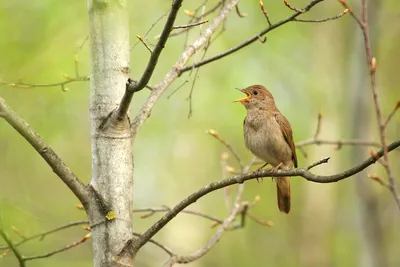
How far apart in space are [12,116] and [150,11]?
343 inches

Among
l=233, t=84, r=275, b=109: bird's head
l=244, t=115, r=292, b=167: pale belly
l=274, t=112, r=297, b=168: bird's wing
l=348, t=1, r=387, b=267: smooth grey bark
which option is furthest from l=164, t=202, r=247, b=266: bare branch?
l=348, t=1, r=387, b=267: smooth grey bark

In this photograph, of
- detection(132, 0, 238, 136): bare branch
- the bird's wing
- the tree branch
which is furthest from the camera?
the bird's wing

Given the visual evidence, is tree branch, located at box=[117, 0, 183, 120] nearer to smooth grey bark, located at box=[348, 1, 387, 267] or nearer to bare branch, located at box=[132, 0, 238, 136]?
bare branch, located at box=[132, 0, 238, 136]

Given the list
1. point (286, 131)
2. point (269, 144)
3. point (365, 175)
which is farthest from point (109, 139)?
point (365, 175)

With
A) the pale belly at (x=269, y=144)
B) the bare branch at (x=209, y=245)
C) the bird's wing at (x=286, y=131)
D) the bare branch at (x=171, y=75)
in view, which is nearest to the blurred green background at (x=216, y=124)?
the bird's wing at (x=286, y=131)

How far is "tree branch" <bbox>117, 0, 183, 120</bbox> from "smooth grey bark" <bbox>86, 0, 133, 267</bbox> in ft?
0.50

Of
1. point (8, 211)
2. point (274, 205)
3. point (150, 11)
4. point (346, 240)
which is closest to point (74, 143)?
point (150, 11)

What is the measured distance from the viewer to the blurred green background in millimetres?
8484

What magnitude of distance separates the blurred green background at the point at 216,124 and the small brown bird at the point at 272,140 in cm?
292

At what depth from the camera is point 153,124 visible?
42.8ft

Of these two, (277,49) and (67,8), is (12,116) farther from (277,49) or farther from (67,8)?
(277,49)

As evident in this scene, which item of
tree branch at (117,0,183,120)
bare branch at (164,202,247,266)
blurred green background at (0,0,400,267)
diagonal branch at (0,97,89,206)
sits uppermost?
blurred green background at (0,0,400,267)

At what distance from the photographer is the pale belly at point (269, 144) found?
522 centimetres

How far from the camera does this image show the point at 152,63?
9.29ft
